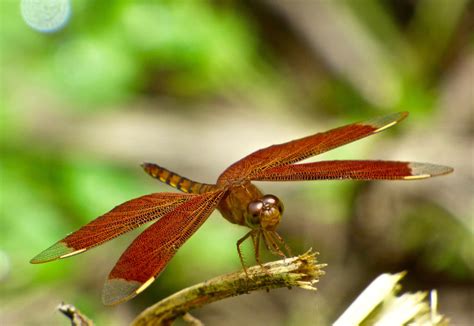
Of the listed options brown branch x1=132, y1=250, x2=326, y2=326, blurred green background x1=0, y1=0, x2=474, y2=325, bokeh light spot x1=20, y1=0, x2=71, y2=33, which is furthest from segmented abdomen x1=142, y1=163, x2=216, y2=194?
bokeh light spot x1=20, y1=0, x2=71, y2=33

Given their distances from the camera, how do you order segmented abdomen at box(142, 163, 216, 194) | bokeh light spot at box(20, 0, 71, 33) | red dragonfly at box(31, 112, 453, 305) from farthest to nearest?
bokeh light spot at box(20, 0, 71, 33) → segmented abdomen at box(142, 163, 216, 194) → red dragonfly at box(31, 112, 453, 305)

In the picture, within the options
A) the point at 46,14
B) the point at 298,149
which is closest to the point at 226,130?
the point at 46,14

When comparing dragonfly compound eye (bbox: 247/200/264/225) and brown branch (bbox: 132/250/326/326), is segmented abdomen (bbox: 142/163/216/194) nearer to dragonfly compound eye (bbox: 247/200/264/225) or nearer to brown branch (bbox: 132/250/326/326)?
dragonfly compound eye (bbox: 247/200/264/225)

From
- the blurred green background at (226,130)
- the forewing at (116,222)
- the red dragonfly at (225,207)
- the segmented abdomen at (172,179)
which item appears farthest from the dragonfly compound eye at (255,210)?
the blurred green background at (226,130)

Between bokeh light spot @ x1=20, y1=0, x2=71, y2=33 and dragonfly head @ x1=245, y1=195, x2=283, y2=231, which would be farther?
bokeh light spot @ x1=20, y1=0, x2=71, y2=33

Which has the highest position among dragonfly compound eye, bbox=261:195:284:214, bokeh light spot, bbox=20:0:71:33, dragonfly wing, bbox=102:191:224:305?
bokeh light spot, bbox=20:0:71:33

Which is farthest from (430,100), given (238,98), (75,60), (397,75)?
→ (75,60)

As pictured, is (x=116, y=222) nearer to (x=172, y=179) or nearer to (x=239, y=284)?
(x=239, y=284)
